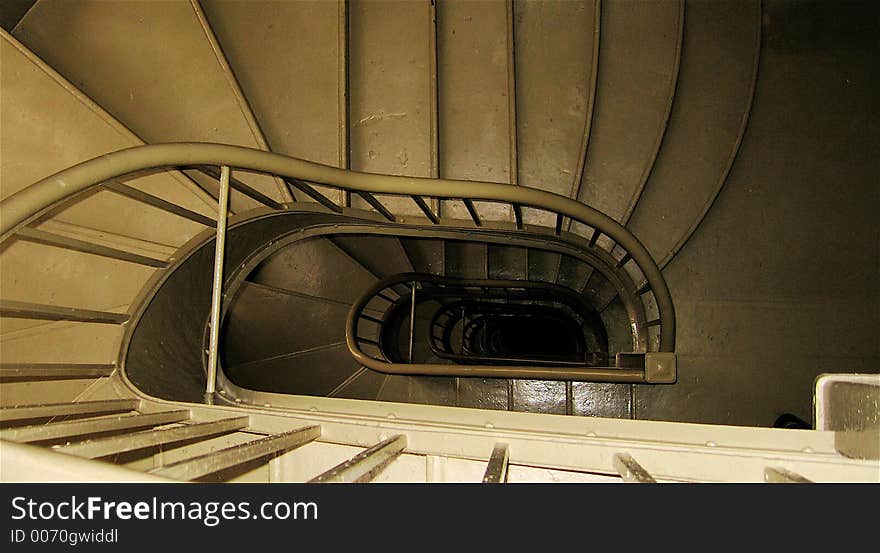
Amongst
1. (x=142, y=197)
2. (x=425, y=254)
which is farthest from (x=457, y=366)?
(x=142, y=197)

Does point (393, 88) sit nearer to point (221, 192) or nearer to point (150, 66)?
point (150, 66)

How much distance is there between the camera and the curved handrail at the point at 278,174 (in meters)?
1.33

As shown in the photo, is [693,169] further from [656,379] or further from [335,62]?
[335,62]

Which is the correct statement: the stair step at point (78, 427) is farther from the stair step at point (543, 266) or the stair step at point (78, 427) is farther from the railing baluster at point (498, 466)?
the stair step at point (543, 266)

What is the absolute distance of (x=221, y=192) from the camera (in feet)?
5.74

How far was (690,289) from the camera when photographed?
3.67 m

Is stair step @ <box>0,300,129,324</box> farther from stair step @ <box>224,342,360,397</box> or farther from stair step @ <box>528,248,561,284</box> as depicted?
stair step @ <box>528,248,561,284</box>

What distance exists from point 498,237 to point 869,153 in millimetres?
2537

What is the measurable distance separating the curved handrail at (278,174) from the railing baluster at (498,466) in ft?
4.35

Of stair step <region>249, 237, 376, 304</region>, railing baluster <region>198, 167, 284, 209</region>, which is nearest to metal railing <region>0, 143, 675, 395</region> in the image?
railing baluster <region>198, 167, 284, 209</region>

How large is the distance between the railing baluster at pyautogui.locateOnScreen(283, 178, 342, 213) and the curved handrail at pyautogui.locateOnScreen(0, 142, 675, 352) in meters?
0.22

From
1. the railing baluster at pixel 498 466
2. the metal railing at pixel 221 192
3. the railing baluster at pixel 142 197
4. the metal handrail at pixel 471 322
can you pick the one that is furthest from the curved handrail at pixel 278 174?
the metal handrail at pixel 471 322

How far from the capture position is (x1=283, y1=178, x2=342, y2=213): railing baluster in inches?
89.7
